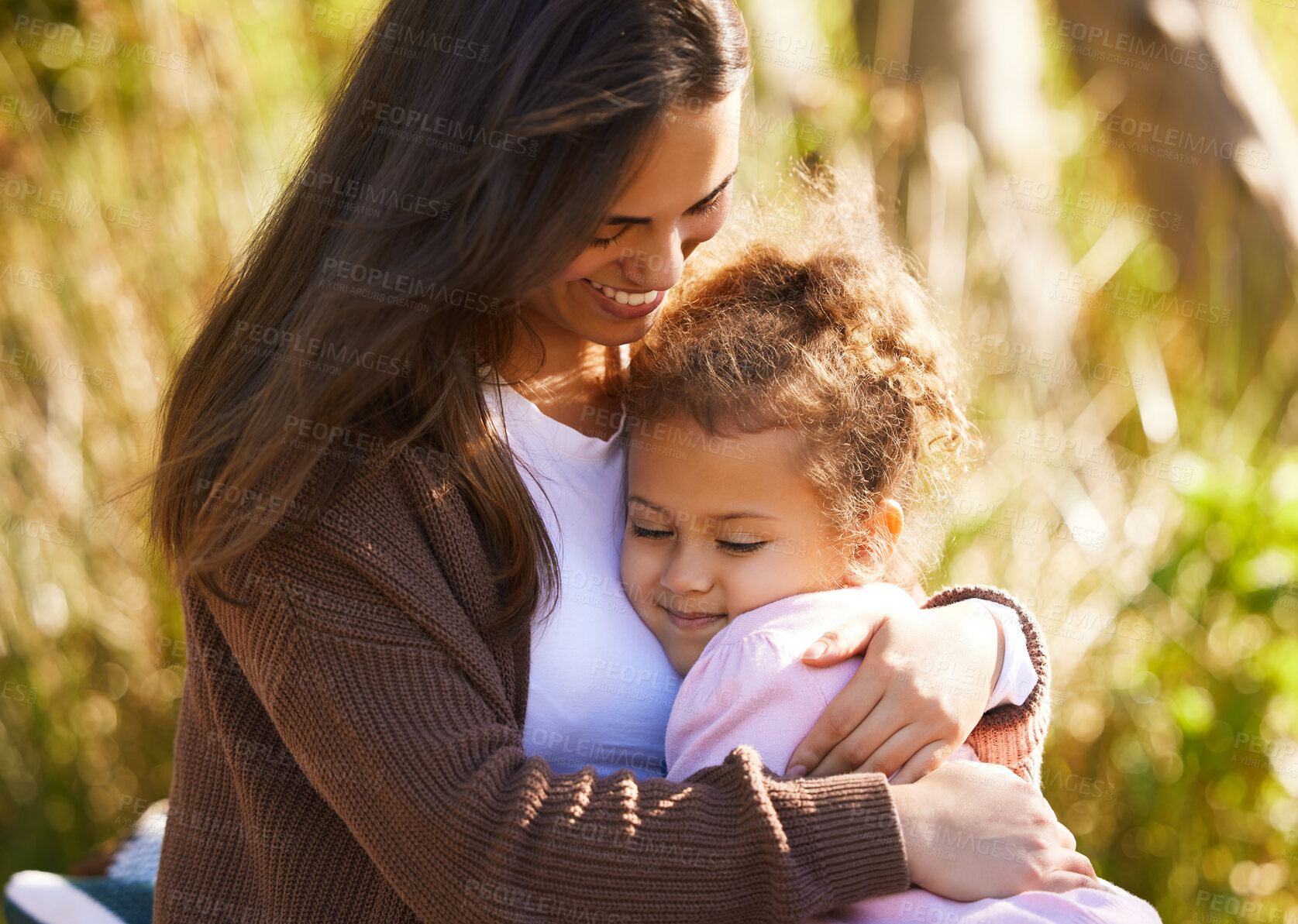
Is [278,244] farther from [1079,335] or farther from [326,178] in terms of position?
[1079,335]

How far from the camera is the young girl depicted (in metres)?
1.48

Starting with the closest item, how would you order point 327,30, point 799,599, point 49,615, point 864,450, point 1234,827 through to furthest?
point 799,599 → point 864,450 → point 1234,827 → point 49,615 → point 327,30

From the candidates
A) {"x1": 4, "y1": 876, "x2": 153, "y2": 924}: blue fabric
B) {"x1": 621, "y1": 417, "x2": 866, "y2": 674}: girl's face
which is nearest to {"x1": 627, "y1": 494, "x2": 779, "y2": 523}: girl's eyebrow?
{"x1": 621, "y1": 417, "x2": 866, "y2": 674}: girl's face

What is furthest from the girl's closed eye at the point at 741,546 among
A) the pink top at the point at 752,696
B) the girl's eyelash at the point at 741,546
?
the pink top at the point at 752,696

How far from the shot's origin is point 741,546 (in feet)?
5.23

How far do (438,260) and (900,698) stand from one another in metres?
0.86

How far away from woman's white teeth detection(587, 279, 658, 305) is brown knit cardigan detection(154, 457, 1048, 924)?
15.1 inches

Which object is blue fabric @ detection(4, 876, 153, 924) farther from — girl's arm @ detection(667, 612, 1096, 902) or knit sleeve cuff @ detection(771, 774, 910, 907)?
knit sleeve cuff @ detection(771, 774, 910, 907)

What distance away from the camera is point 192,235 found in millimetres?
3139

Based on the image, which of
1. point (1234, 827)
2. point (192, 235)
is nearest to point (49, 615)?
point (192, 235)

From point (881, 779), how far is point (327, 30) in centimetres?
335

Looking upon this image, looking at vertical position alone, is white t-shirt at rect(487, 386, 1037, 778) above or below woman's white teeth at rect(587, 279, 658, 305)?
below

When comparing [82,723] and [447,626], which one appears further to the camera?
[82,723]

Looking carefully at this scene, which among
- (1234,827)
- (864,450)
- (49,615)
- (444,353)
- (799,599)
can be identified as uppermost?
(444,353)
